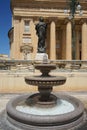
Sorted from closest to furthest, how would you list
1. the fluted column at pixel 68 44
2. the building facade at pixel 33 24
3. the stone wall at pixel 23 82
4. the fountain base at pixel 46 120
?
the fountain base at pixel 46 120 → the stone wall at pixel 23 82 → the building facade at pixel 33 24 → the fluted column at pixel 68 44

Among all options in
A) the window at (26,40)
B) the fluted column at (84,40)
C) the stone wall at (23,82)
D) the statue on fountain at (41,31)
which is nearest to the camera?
the statue on fountain at (41,31)

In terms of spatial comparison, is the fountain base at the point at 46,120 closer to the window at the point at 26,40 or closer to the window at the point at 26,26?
the window at the point at 26,40

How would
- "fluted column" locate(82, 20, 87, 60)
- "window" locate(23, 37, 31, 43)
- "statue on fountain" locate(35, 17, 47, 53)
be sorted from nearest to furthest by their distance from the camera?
"statue on fountain" locate(35, 17, 47, 53) < "window" locate(23, 37, 31, 43) < "fluted column" locate(82, 20, 87, 60)

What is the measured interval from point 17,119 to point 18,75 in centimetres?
685

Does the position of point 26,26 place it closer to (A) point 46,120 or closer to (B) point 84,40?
(B) point 84,40

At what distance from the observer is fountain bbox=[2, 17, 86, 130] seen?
7473 millimetres

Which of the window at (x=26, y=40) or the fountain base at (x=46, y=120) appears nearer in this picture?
the fountain base at (x=46, y=120)

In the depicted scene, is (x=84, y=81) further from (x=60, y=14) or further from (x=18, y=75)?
(x=60, y=14)

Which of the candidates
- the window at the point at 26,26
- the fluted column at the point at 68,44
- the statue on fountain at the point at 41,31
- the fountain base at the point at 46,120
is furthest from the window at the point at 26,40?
the fountain base at the point at 46,120

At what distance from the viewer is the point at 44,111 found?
352 inches

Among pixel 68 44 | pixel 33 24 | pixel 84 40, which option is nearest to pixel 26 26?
pixel 33 24

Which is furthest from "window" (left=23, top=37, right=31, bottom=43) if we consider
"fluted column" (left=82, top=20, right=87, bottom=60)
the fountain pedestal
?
the fountain pedestal

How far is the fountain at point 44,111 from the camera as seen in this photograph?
294 inches

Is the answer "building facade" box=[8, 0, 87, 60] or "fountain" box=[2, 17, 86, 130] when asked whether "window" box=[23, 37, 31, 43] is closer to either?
"building facade" box=[8, 0, 87, 60]
